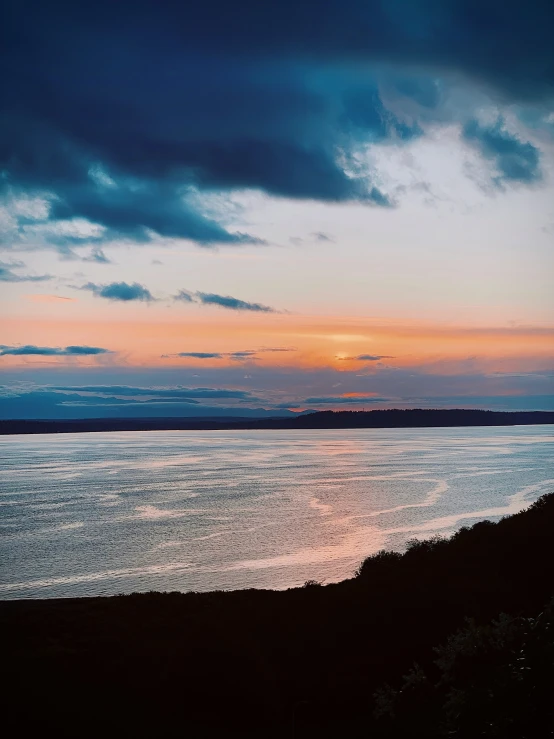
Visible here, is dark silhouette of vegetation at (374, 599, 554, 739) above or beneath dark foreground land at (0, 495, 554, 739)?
above

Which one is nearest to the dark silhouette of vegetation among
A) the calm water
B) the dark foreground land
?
the dark foreground land

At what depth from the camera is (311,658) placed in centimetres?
2673

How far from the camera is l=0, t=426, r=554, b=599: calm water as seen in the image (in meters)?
52.6

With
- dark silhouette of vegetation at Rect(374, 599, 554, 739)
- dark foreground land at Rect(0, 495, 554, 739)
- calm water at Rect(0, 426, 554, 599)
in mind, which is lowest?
calm water at Rect(0, 426, 554, 599)

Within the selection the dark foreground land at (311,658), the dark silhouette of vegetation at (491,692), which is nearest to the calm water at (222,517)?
the dark foreground land at (311,658)

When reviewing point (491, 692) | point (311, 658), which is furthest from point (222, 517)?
point (491, 692)

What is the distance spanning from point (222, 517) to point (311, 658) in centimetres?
5146

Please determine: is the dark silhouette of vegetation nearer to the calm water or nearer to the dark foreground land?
the dark foreground land

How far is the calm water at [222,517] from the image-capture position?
52625 mm

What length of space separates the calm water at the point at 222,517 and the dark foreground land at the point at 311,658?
13.8 metres

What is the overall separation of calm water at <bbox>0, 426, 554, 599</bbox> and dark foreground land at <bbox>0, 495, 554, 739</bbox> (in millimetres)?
13754

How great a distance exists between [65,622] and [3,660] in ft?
21.4

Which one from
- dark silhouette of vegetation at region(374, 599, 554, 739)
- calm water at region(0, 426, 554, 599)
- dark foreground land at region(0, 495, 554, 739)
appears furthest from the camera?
calm water at region(0, 426, 554, 599)


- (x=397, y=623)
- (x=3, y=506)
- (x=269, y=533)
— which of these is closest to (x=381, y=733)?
(x=397, y=623)
